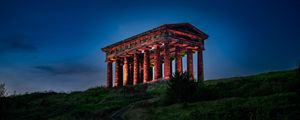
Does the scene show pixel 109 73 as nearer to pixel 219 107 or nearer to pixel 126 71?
pixel 126 71

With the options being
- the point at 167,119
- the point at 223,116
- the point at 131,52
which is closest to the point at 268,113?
the point at 223,116

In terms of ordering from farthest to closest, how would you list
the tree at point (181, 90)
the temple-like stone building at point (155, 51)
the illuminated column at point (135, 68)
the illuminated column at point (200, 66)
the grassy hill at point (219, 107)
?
the illuminated column at point (135, 68) < the illuminated column at point (200, 66) < the temple-like stone building at point (155, 51) < the tree at point (181, 90) < the grassy hill at point (219, 107)

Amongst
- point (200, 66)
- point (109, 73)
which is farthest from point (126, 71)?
point (200, 66)

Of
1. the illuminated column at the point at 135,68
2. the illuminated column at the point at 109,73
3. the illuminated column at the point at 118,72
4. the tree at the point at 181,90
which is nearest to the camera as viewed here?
the tree at the point at 181,90

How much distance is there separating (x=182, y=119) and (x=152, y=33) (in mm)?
26288

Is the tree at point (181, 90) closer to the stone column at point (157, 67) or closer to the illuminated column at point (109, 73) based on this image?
the stone column at point (157, 67)

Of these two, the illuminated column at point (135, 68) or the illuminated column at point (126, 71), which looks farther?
the illuminated column at point (126, 71)

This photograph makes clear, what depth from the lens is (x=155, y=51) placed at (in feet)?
140

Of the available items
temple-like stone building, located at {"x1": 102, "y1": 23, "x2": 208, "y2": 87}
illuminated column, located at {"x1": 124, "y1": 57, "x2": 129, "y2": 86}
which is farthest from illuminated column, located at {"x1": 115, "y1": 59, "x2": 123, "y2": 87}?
illuminated column, located at {"x1": 124, "y1": 57, "x2": 129, "y2": 86}

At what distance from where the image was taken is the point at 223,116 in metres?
15.3

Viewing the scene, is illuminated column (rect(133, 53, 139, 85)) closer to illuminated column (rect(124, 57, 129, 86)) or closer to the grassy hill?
illuminated column (rect(124, 57, 129, 86))

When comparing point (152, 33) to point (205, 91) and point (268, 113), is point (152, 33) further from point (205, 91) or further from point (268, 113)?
point (268, 113)

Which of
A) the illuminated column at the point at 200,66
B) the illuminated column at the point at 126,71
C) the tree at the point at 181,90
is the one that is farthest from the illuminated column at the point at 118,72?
the tree at the point at 181,90

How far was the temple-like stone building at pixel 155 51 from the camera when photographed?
41.2 metres
